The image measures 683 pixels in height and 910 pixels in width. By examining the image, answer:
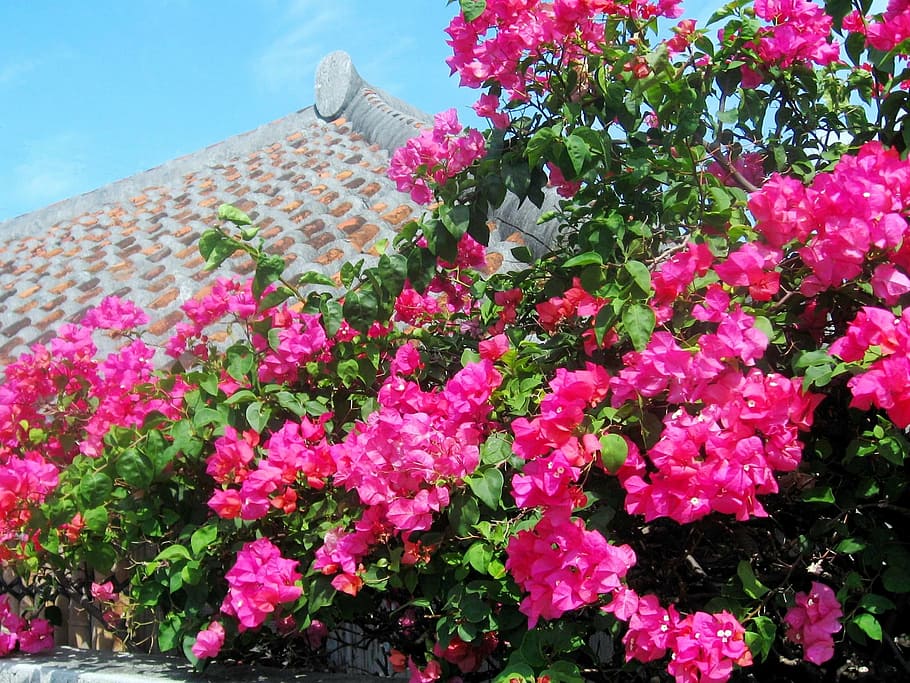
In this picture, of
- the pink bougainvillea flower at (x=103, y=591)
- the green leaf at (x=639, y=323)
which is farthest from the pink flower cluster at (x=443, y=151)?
the pink bougainvillea flower at (x=103, y=591)

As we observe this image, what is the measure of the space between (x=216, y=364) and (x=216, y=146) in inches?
217

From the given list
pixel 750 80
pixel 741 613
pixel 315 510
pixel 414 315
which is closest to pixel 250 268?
pixel 414 315

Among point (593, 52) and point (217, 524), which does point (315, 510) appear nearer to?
point (217, 524)

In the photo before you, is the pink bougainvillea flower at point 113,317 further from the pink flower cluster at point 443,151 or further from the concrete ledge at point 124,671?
the pink flower cluster at point 443,151

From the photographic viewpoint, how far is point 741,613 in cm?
168

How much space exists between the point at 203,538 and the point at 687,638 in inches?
46.6

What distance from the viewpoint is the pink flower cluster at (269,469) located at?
2.06 m

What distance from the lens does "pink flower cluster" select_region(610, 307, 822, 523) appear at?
1456mm

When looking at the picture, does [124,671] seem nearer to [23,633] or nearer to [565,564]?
[23,633]

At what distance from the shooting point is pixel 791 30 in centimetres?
203

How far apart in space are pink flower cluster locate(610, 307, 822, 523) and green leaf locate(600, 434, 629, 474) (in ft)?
0.12

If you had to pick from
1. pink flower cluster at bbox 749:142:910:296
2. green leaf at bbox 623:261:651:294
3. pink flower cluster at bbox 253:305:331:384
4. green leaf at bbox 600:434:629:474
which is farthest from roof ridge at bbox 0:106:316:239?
green leaf at bbox 600:434:629:474

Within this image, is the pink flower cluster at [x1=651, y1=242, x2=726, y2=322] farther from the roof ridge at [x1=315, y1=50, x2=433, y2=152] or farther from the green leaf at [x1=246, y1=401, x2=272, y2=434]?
the roof ridge at [x1=315, y1=50, x2=433, y2=152]

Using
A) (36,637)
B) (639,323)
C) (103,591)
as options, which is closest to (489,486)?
(639,323)
